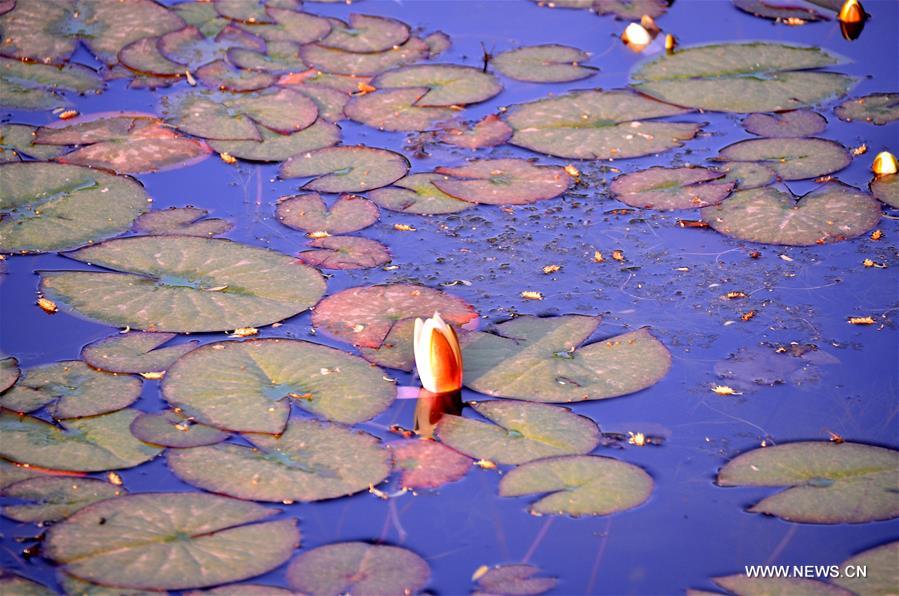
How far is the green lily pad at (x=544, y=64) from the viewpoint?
598 centimetres

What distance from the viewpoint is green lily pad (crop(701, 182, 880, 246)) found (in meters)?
4.67

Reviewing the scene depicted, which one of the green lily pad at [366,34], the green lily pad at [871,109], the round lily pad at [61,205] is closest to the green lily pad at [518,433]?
the round lily pad at [61,205]

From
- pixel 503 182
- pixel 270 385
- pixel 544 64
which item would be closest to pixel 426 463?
pixel 270 385

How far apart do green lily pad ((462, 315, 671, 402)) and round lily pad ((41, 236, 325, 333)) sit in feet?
2.59

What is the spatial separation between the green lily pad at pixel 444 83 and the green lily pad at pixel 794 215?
5.20 ft

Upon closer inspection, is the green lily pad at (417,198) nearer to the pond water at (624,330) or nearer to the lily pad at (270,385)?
the pond water at (624,330)

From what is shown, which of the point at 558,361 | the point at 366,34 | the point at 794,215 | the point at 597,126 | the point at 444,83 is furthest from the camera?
the point at 366,34

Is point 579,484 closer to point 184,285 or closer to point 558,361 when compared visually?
point 558,361

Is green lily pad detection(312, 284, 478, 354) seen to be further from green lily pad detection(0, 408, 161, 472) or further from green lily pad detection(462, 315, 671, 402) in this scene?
green lily pad detection(0, 408, 161, 472)

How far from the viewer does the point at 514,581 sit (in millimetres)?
3021

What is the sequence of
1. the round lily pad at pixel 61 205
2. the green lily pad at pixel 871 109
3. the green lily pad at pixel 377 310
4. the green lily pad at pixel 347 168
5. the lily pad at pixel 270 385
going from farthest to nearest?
the green lily pad at pixel 871 109 → the green lily pad at pixel 347 168 → the round lily pad at pixel 61 205 → the green lily pad at pixel 377 310 → the lily pad at pixel 270 385

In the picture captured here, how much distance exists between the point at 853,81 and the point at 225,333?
3.96 meters

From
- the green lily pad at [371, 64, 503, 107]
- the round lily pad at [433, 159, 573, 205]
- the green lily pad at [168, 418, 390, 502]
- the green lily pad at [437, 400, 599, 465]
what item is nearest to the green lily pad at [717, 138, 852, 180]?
the round lily pad at [433, 159, 573, 205]

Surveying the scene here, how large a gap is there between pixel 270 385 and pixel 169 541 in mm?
785
